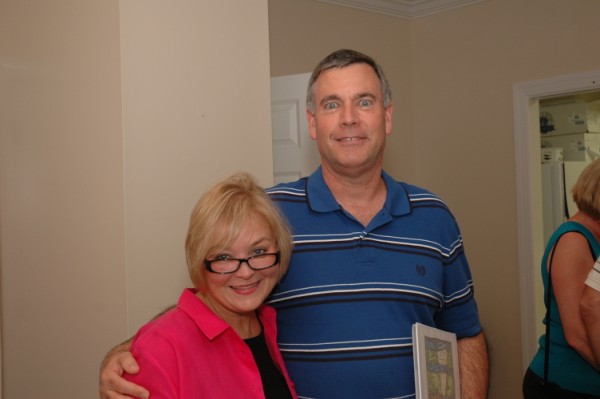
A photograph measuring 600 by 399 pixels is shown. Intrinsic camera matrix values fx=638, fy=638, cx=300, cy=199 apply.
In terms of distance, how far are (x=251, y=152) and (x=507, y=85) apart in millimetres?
2716

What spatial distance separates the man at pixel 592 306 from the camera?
1947 mm

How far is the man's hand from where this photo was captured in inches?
48.8

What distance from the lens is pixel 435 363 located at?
161cm

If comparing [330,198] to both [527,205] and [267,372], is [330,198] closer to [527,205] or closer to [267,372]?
[267,372]

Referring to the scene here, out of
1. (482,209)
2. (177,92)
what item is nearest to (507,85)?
(482,209)

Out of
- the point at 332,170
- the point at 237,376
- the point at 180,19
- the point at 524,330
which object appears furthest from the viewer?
the point at 524,330

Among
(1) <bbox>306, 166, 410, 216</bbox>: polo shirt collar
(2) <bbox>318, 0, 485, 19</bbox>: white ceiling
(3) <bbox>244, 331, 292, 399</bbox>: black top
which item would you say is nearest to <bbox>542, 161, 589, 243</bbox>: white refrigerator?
(2) <bbox>318, 0, 485, 19</bbox>: white ceiling

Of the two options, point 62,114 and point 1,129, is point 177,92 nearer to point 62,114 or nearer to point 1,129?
point 62,114

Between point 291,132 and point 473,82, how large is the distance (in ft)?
6.98

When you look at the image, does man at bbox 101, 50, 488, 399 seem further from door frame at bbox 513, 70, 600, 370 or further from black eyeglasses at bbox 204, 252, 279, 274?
door frame at bbox 513, 70, 600, 370

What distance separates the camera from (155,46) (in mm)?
1851

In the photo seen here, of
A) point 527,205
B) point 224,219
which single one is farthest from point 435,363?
point 527,205

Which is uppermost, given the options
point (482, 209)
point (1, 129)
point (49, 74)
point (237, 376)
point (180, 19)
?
point (180, 19)

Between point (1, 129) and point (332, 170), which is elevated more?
point (1, 129)
